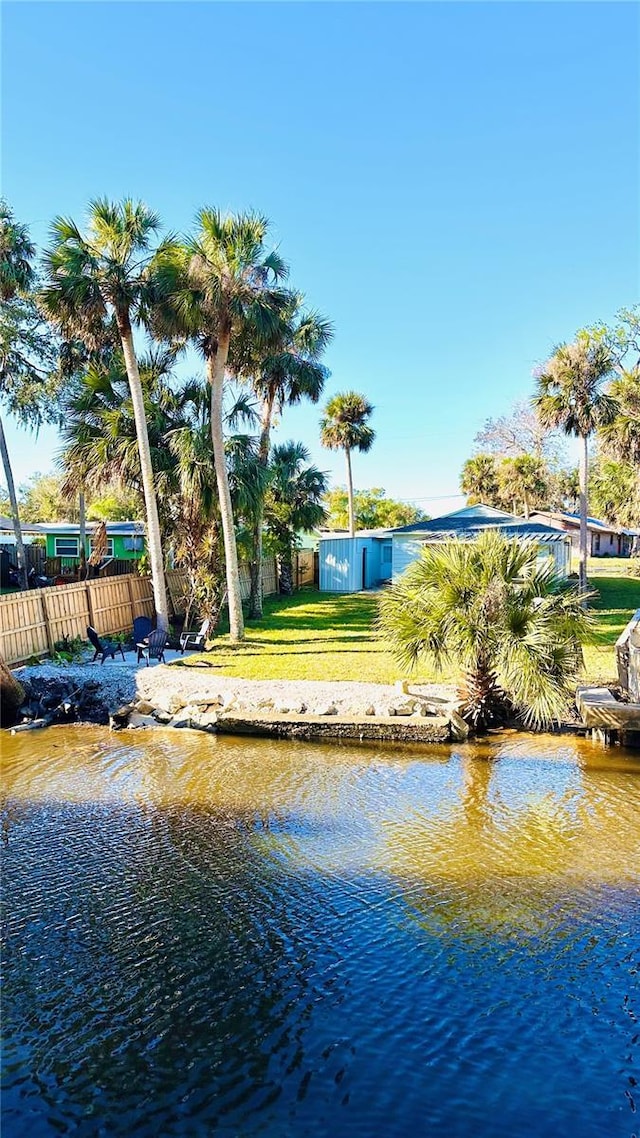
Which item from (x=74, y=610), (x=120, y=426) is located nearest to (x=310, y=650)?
(x=74, y=610)

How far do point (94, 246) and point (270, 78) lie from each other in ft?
18.0

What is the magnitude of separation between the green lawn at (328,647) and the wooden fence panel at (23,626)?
3111 millimetres

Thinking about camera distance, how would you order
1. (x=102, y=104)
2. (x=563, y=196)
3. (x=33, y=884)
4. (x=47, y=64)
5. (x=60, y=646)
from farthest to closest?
(x=563, y=196) < (x=60, y=646) < (x=102, y=104) < (x=47, y=64) < (x=33, y=884)

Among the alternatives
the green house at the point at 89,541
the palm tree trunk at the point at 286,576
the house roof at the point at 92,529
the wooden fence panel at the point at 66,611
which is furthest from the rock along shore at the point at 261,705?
the house roof at the point at 92,529

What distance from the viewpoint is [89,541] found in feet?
98.2

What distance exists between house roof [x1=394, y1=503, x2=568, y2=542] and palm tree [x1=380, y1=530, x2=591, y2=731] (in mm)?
13989

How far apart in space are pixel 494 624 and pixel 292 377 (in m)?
13.6

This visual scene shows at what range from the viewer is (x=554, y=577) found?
10.7 meters

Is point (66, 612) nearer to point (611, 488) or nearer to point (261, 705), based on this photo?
point (261, 705)

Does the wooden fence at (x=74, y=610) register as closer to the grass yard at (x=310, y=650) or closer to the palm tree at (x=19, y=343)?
the grass yard at (x=310, y=650)

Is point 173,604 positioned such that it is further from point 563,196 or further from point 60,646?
point 563,196

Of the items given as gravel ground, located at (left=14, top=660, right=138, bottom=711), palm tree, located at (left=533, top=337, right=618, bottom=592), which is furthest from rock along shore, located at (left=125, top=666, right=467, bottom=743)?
palm tree, located at (left=533, top=337, right=618, bottom=592)

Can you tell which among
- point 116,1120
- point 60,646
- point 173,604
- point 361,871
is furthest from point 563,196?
point 116,1120

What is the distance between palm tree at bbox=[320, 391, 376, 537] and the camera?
112 ft
